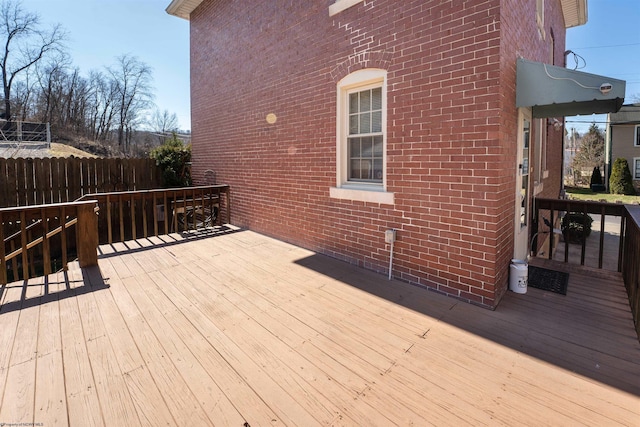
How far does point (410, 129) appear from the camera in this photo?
12.6 feet

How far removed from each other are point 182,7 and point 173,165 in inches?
165

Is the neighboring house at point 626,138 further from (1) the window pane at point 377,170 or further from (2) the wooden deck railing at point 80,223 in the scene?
(2) the wooden deck railing at point 80,223

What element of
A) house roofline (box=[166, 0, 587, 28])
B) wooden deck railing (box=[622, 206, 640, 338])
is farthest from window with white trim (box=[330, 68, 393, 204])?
house roofline (box=[166, 0, 587, 28])

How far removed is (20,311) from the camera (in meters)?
3.21

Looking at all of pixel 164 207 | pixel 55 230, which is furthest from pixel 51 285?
pixel 164 207

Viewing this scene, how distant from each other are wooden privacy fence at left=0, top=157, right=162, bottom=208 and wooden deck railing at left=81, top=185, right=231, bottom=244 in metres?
0.65

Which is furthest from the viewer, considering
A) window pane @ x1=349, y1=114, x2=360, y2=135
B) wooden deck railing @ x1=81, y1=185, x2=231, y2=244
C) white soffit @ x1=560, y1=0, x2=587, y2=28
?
white soffit @ x1=560, y1=0, x2=587, y2=28

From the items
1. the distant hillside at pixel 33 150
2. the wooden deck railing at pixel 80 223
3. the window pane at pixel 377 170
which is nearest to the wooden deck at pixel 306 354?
the wooden deck railing at pixel 80 223

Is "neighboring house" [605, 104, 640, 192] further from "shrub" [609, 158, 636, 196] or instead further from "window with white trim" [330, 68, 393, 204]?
"window with white trim" [330, 68, 393, 204]

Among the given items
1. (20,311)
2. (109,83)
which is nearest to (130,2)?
(20,311)

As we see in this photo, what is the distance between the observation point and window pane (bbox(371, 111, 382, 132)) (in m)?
4.38

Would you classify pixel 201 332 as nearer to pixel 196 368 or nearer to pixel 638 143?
pixel 196 368

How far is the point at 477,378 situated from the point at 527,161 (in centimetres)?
390

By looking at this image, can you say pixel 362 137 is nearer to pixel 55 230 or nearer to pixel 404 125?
pixel 404 125
